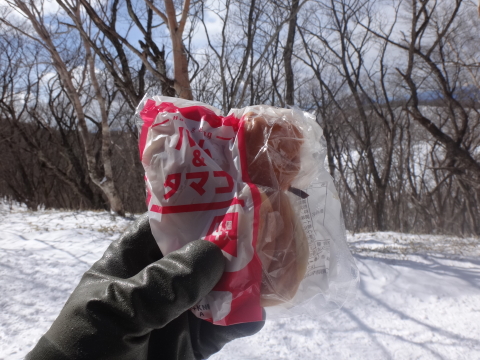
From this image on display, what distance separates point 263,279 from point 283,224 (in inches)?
5.8

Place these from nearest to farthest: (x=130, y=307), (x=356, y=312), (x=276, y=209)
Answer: (x=130, y=307)
(x=276, y=209)
(x=356, y=312)

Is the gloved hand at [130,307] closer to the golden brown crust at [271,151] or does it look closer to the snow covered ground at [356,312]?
the golden brown crust at [271,151]

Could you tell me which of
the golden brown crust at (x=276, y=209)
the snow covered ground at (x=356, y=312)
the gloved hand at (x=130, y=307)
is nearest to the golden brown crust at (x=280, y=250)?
the golden brown crust at (x=276, y=209)

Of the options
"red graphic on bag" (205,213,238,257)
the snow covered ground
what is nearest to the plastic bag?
"red graphic on bag" (205,213,238,257)

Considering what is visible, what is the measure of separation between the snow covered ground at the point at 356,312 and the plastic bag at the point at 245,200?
0.89 m

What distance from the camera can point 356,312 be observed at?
201 cm

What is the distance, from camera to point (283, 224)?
2.68 ft

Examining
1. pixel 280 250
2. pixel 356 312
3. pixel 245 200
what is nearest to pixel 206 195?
pixel 245 200

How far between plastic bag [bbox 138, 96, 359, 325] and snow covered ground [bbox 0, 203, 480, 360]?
2.91 feet

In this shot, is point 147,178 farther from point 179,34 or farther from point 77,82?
point 77,82

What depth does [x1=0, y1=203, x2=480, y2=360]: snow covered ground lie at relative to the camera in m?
1.61

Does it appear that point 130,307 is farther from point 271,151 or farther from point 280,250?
point 271,151

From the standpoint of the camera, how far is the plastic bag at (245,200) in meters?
0.76

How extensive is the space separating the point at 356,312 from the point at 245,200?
5.38 ft
